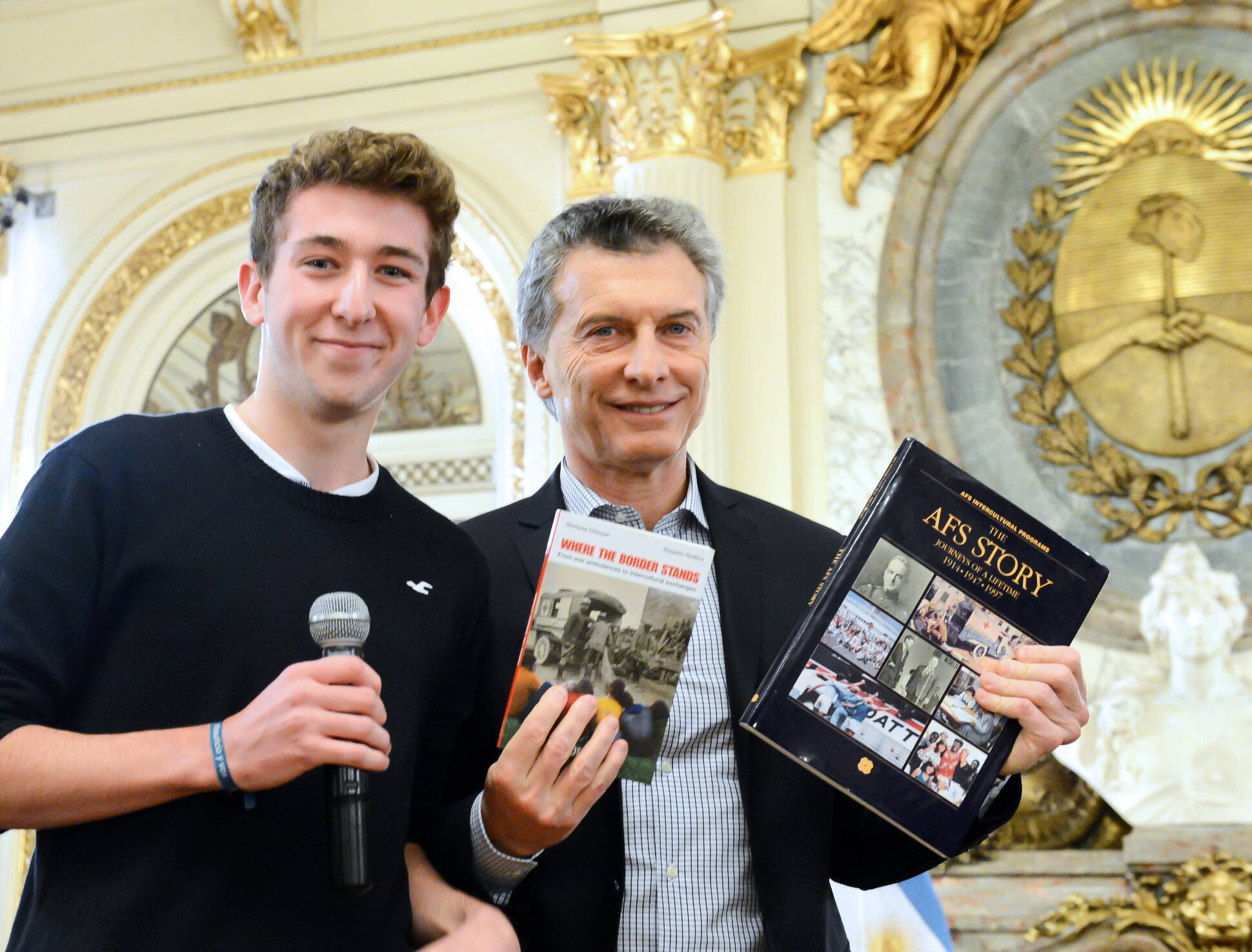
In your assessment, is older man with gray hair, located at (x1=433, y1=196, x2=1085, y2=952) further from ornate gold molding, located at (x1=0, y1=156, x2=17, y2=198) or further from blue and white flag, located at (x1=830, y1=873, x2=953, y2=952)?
ornate gold molding, located at (x1=0, y1=156, x2=17, y2=198)

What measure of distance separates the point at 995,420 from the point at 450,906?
15.8 feet

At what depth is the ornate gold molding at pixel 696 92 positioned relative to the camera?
644cm

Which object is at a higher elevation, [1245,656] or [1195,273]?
[1195,273]

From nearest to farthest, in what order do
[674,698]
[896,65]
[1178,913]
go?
[674,698] < [1178,913] < [896,65]

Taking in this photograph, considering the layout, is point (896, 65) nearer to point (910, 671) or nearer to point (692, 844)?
point (910, 671)

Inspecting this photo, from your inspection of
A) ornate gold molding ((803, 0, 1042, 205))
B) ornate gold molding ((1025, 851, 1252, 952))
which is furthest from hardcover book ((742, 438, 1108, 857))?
ornate gold molding ((803, 0, 1042, 205))

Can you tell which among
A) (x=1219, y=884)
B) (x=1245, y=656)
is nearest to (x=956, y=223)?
(x=1245, y=656)

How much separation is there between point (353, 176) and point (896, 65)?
5.11 m

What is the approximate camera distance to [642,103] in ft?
21.5

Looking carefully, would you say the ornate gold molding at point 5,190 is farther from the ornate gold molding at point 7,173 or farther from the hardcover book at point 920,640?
the hardcover book at point 920,640

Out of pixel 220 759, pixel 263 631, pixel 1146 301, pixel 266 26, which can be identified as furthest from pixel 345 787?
pixel 266 26

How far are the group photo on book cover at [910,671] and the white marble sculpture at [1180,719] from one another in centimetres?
379

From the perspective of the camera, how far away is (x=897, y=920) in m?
4.10

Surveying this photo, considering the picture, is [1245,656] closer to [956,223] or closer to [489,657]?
[956,223]
